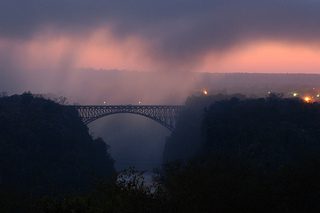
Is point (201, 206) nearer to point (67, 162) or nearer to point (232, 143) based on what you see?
point (232, 143)

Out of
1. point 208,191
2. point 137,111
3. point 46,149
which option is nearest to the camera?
point 208,191

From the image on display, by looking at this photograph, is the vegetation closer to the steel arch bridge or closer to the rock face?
the rock face

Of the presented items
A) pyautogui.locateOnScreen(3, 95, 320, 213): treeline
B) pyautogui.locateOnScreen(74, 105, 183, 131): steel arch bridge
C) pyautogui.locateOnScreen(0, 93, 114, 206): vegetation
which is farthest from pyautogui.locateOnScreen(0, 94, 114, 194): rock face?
pyautogui.locateOnScreen(3, 95, 320, 213): treeline

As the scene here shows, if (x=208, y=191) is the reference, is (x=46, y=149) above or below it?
below

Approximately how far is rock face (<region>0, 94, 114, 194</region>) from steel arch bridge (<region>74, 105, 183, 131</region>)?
3533 millimetres

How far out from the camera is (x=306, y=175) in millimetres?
39625

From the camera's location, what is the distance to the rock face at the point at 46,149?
253ft

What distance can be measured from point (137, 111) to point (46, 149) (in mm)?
25439

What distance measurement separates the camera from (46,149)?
90.6 metres

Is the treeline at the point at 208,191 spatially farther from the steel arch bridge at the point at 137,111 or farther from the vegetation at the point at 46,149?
the steel arch bridge at the point at 137,111

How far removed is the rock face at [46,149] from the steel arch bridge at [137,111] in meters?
3.53

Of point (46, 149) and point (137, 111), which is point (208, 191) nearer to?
point (46, 149)

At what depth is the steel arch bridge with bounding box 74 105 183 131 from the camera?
356 ft

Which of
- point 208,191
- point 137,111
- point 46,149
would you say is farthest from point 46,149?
point 208,191
